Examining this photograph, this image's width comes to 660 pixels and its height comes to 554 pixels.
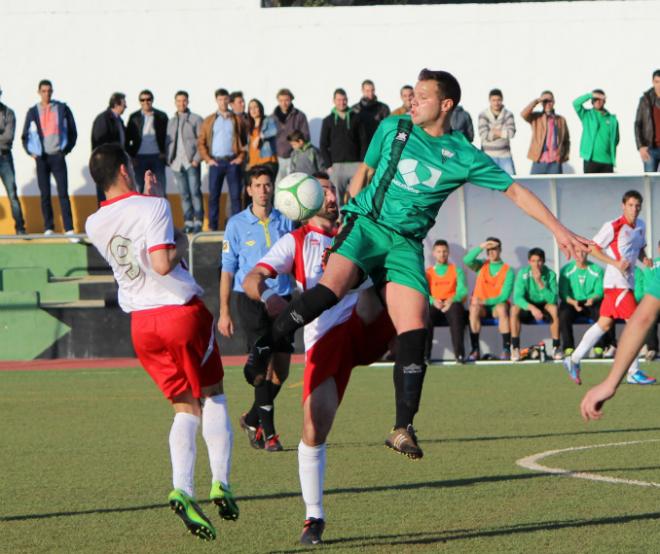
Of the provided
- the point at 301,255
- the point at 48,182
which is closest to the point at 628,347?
the point at 301,255

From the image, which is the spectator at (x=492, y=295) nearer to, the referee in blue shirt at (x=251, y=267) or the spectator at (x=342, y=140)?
the spectator at (x=342, y=140)

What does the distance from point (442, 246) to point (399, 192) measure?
11.9 meters

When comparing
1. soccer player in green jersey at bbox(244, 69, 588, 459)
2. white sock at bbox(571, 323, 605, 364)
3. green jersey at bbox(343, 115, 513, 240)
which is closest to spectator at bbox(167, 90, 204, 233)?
white sock at bbox(571, 323, 605, 364)

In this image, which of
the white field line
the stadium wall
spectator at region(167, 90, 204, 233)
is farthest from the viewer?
the stadium wall

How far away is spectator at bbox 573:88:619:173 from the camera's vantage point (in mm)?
20875

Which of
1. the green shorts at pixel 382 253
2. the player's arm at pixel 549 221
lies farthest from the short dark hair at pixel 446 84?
the green shorts at pixel 382 253

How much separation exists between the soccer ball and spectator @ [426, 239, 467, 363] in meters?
10.1

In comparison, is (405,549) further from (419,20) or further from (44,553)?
(419,20)

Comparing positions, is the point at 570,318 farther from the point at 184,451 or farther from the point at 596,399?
the point at 596,399

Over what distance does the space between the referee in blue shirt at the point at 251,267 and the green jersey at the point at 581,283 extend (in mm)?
8334

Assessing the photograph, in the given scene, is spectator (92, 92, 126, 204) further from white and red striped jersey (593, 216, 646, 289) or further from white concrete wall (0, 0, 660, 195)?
white and red striped jersey (593, 216, 646, 289)

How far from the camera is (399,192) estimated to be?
7.15 meters

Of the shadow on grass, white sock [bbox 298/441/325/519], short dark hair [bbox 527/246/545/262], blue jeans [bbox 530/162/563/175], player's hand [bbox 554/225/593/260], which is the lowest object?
short dark hair [bbox 527/246/545/262]

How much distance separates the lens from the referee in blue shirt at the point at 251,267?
10633 mm
